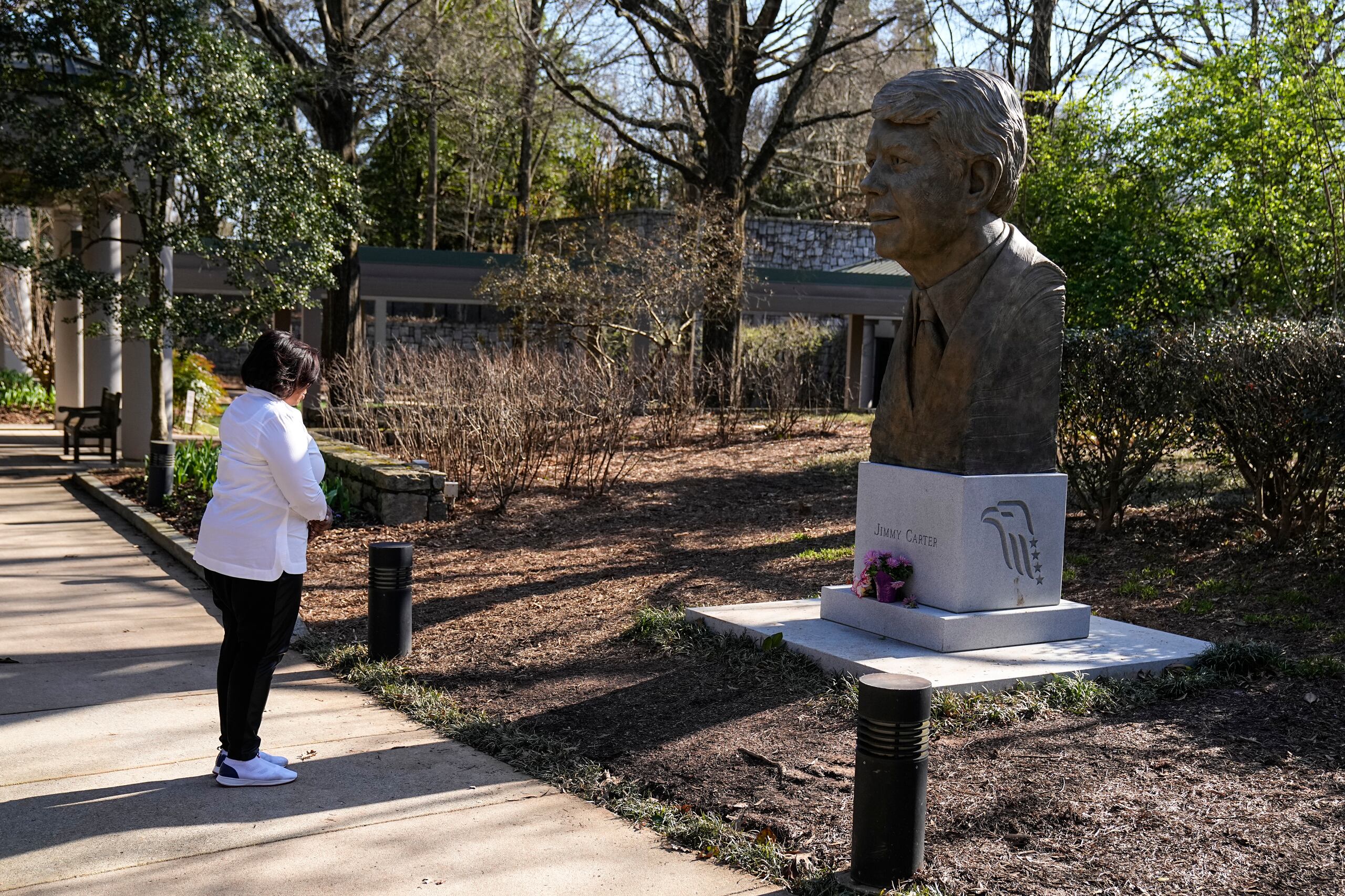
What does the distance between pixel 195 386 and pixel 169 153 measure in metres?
6.73

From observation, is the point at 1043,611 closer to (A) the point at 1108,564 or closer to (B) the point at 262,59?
(A) the point at 1108,564

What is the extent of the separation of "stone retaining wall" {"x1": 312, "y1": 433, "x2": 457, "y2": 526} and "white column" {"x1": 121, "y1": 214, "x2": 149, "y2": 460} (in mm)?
5884

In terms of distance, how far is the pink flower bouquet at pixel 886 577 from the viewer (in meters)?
6.32

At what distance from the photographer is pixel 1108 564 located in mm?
8875

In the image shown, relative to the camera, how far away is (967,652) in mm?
6062

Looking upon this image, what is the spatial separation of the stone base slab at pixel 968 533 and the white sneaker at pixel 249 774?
132 inches

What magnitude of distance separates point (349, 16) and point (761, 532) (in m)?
12.4

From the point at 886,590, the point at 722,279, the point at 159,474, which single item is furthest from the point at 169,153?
the point at 886,590

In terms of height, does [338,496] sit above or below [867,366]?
below

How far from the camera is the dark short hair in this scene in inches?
180

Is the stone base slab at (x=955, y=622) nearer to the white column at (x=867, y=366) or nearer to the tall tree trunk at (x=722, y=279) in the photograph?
the tall tree trunk at (x=722, y=279)

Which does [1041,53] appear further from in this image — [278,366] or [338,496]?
[278,366]

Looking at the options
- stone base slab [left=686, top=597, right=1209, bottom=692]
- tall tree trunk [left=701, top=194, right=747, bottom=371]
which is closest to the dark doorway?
tall tree trunk [left=701, top=194, right=747, bottom=371]

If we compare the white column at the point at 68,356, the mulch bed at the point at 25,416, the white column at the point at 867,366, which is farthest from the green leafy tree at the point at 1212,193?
the mulch bed at the point at 25,416
